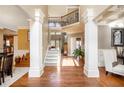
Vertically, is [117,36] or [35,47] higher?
[117,36]

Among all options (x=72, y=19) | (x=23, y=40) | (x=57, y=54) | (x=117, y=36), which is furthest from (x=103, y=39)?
(x=23, y=40)

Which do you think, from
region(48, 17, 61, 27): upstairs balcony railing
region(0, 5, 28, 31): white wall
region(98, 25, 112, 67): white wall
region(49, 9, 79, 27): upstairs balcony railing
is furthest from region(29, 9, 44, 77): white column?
region(48, 17, 61, 27): upstairs balcony railing

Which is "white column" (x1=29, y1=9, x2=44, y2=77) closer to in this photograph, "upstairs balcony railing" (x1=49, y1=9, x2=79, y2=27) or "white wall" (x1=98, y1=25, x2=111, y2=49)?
"white wall" (x1=98, y1=25, x2=111, y2=49)

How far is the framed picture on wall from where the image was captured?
814 cm

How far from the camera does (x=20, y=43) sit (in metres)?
11.2

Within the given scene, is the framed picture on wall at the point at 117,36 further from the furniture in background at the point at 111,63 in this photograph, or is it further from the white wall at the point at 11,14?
the white wall at the point at 11,14

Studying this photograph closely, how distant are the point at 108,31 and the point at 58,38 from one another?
1267 centimetres

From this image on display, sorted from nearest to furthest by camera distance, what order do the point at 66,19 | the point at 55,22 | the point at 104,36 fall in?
the point at 104,36 < the point at 66,19 < the point at 55,22

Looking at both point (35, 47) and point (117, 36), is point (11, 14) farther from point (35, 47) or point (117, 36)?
point (117, 36)

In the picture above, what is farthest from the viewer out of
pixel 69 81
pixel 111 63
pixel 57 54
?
pixel 57 54

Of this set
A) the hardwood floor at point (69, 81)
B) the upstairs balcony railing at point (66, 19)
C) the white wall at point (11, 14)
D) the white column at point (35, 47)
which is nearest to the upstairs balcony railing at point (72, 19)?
the upstairs balcony railing at point (66, 19)

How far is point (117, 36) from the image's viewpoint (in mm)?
8195

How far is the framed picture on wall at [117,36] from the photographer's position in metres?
8.14
